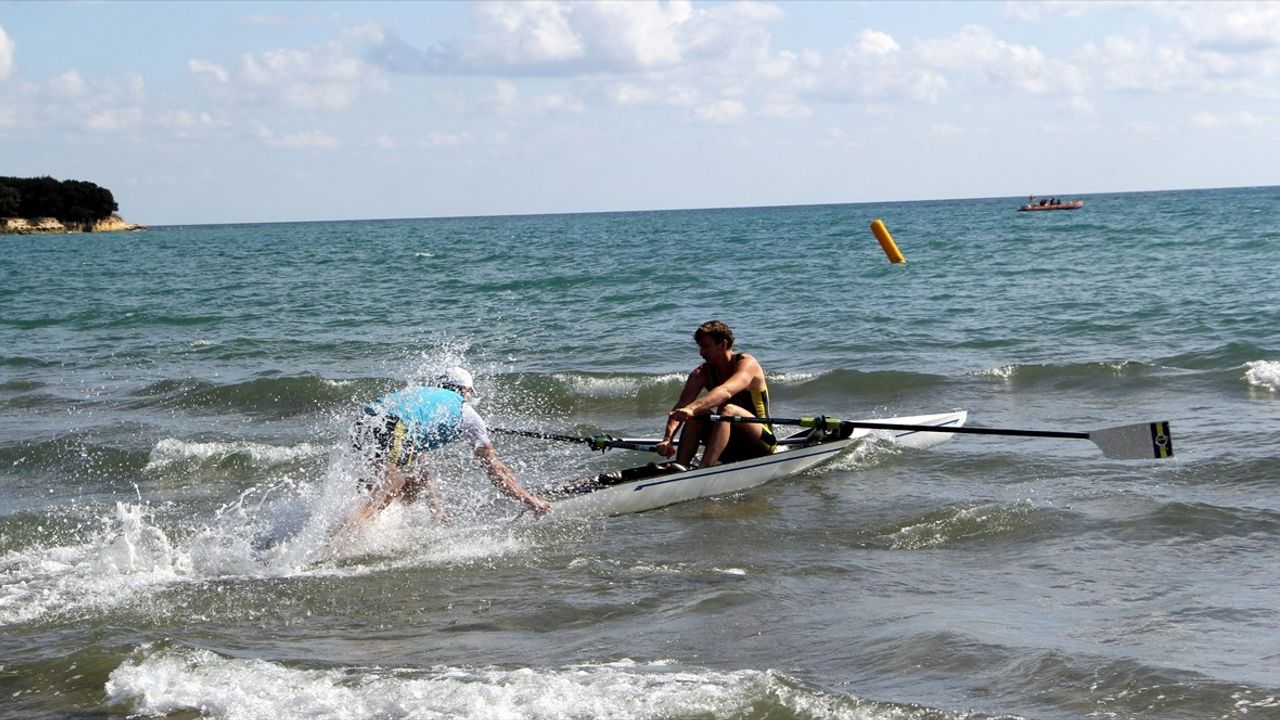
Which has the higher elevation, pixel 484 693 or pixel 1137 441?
pixel 1137 441

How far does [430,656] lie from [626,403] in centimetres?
880

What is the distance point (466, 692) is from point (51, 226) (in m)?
113

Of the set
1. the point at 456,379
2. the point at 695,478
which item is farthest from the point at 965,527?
the point at 456,379

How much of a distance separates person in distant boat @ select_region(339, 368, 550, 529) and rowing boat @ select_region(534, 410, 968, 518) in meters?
0.88

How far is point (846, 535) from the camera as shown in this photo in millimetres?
8883

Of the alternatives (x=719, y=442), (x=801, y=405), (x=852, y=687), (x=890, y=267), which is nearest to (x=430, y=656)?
(x=852, y=687)

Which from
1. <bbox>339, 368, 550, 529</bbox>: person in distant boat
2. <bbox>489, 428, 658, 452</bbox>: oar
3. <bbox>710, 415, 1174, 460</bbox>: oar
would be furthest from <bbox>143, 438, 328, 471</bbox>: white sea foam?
<bbox>710, 415, 1174, 460</bbox>: oar

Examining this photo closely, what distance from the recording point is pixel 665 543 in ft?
29.1

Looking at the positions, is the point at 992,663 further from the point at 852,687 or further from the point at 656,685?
the point at 656,685

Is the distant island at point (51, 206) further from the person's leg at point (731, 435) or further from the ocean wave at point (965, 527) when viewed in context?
the ocean wave at point (965, 527)

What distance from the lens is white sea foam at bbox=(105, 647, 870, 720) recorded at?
18.5 ft

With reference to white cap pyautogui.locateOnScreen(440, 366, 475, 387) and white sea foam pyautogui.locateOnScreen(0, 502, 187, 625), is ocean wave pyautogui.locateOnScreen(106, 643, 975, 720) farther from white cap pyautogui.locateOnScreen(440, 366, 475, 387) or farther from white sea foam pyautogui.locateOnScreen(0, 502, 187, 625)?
white cap pyautogui.locateOnScreen(440, 366, 475, 387)

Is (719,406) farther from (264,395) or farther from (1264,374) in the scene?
(264,395)

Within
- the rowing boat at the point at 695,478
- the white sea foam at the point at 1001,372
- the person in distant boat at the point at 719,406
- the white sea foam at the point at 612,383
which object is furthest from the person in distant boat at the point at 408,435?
the white sea foam at the point at 1001,372
